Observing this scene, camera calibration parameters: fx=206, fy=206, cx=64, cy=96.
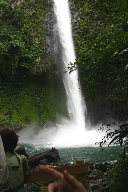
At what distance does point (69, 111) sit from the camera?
2041 cm

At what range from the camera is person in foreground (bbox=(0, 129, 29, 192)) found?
6.98 feet

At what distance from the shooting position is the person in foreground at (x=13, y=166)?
2.13 meters

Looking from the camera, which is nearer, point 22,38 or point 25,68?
point 22,38

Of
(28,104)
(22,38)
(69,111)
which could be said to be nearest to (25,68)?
(22,38)

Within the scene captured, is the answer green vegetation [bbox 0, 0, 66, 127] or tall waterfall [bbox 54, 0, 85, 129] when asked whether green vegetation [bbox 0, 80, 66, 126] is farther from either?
tall waterfall [bbox 54, 0, 85, 129]

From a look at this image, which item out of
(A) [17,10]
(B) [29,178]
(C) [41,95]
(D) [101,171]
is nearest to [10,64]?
(C) [41,95]

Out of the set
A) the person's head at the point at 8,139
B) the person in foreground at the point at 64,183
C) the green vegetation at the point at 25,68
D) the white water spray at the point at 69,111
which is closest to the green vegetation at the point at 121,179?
the person's head at the point at 8,139

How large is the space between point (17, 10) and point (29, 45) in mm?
3726

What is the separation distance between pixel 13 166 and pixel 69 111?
18311mm

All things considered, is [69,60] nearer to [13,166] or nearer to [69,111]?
[69,111]

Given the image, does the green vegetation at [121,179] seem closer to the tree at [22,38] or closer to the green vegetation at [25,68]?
the green vegetation at [25,68]

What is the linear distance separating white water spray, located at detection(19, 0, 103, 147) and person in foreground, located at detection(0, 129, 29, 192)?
508 inches

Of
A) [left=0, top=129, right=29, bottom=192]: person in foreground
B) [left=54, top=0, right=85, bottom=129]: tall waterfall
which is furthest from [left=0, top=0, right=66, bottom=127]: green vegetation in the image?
[left=0, top=129, right=29, bottom=192]: person in foreground

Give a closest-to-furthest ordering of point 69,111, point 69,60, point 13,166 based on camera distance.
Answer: point 13,166 → point 69,111 → point 69,60
